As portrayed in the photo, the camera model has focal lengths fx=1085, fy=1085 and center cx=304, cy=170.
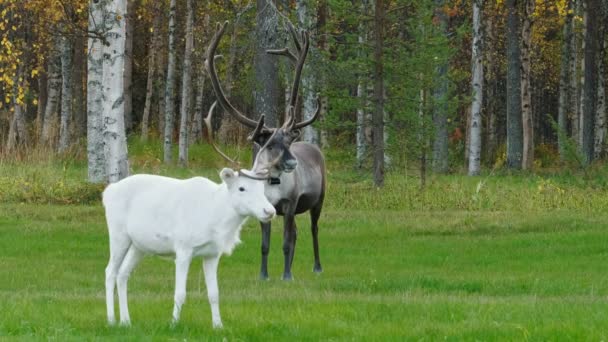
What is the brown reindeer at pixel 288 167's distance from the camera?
40.1 feet

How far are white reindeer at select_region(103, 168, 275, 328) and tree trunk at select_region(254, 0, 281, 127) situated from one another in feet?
45.6

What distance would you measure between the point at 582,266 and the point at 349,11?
10440 mm

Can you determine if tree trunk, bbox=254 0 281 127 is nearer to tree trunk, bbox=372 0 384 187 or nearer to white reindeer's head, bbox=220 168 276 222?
tree trunk, bbox=372 0 384 187

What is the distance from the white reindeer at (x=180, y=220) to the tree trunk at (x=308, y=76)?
15.3 m

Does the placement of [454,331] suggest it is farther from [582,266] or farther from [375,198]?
[375,198]

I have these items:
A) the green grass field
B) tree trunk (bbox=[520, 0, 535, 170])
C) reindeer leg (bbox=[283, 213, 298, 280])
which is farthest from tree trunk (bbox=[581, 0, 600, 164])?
reindeer leg (bbox=[283, 213, 298, 280])

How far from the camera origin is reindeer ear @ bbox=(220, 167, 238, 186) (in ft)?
26.5

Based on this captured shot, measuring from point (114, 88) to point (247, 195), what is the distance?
11.8 metres

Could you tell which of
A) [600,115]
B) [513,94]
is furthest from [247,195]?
[600,115]

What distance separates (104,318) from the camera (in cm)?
912

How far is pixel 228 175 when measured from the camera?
812 centimetres

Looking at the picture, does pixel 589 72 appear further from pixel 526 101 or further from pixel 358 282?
pixel 358 282

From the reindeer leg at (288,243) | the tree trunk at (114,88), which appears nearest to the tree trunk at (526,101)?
the tree trunk at (114,88)

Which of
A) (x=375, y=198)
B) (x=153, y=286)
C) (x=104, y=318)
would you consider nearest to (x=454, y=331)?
(x=104, y=318)
